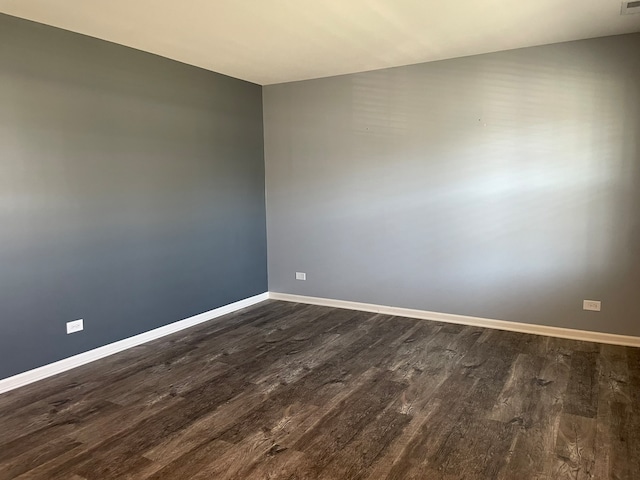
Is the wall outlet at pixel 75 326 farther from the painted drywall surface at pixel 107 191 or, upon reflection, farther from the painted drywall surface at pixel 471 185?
the painted drywall surface at pixel 471 185

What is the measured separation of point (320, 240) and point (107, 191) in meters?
2.38

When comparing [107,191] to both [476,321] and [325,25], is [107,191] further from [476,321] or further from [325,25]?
[476,321]

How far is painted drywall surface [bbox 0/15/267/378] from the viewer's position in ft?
10.6

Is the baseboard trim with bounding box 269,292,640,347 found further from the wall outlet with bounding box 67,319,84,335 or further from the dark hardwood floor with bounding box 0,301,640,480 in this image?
the wall outlet with bounding box 67,319,84,335

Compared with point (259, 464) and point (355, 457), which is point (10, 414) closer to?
point (259, 464)

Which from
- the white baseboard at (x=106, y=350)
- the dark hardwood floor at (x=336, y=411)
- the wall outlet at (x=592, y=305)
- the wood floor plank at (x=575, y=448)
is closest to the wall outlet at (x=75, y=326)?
the white baseboard at (x=106, y=350)

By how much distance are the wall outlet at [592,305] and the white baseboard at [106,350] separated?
3459 millimetres

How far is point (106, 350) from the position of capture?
382 cm

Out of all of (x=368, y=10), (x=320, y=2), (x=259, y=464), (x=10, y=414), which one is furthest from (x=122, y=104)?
(x=259, y=464)

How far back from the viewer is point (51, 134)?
3.38 metres

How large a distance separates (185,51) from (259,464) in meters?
3.36

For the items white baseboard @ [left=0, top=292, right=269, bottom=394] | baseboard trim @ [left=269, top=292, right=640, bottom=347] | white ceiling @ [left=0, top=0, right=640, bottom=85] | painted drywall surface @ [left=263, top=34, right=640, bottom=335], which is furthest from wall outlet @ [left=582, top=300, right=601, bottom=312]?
white baseboard @ [left=0, top=292, right=269, bottom=394]

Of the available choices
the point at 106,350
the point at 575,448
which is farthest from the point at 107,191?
the point at 575,448

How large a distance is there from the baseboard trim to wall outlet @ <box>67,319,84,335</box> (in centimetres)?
244
